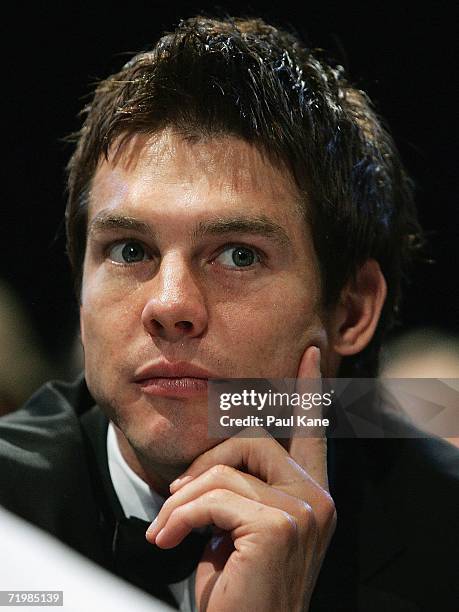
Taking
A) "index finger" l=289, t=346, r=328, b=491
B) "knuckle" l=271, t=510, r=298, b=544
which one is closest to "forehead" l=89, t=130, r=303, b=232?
"index finger" l=289, t=346, r=328, b=491

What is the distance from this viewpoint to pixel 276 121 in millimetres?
1296

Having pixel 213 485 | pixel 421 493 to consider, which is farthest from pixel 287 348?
pixel 421 493

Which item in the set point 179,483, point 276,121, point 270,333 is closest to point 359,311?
point 270,333

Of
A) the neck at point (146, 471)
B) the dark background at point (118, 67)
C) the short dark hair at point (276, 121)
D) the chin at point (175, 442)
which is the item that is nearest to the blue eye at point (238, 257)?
the short dark hair at point (276, 121)

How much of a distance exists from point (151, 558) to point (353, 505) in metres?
0.38

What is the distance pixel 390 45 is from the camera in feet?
5.04

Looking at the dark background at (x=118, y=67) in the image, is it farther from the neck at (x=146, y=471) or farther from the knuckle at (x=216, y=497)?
the knuckle at (x=216, y=497)

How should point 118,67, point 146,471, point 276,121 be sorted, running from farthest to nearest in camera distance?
1. point 118,67
2. point 146,471
3. point 276,121

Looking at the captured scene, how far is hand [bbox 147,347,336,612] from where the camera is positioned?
1.08m

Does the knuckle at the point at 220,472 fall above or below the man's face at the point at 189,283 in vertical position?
below

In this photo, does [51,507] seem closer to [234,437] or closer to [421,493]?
[234,437]

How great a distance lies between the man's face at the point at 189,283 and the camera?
3.98ft

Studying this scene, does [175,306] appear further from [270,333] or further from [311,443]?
[311,443]

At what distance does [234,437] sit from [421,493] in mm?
407
